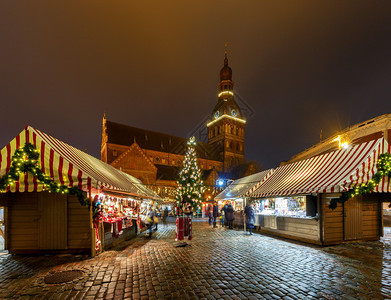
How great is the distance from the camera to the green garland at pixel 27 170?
7.29 m

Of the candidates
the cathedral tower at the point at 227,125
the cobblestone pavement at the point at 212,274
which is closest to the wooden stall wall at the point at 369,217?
the cobblestone pavement at the point at 212,274

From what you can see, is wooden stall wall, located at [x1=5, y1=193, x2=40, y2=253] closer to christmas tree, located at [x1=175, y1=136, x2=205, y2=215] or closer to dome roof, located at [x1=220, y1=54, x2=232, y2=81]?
christmas tree, located at [x1=175, y1=136, x2=205, y2=215]

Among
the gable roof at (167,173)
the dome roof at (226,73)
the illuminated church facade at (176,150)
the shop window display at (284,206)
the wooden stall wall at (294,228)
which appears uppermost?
the dome roof at (226,73)

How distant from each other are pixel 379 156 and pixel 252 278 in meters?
7.35

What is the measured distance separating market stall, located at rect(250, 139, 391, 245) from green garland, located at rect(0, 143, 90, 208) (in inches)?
357

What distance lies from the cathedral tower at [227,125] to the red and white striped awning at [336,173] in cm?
5286

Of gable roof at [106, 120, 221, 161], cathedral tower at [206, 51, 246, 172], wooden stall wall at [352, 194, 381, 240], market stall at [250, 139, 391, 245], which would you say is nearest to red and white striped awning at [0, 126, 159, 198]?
market stall at [250, 139, 391, 245]

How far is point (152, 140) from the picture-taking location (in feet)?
188

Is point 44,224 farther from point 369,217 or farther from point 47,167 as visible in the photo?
point 369,217

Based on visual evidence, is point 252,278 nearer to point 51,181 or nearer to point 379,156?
point 51,181

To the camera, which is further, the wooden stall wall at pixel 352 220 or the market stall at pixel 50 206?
the wooden stall wall at pixel 352 220

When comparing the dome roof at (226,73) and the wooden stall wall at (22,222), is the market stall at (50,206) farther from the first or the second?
the dome roof at (226,73)

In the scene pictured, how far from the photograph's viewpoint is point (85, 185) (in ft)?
25.3

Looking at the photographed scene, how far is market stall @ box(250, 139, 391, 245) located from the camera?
9.05 metres
